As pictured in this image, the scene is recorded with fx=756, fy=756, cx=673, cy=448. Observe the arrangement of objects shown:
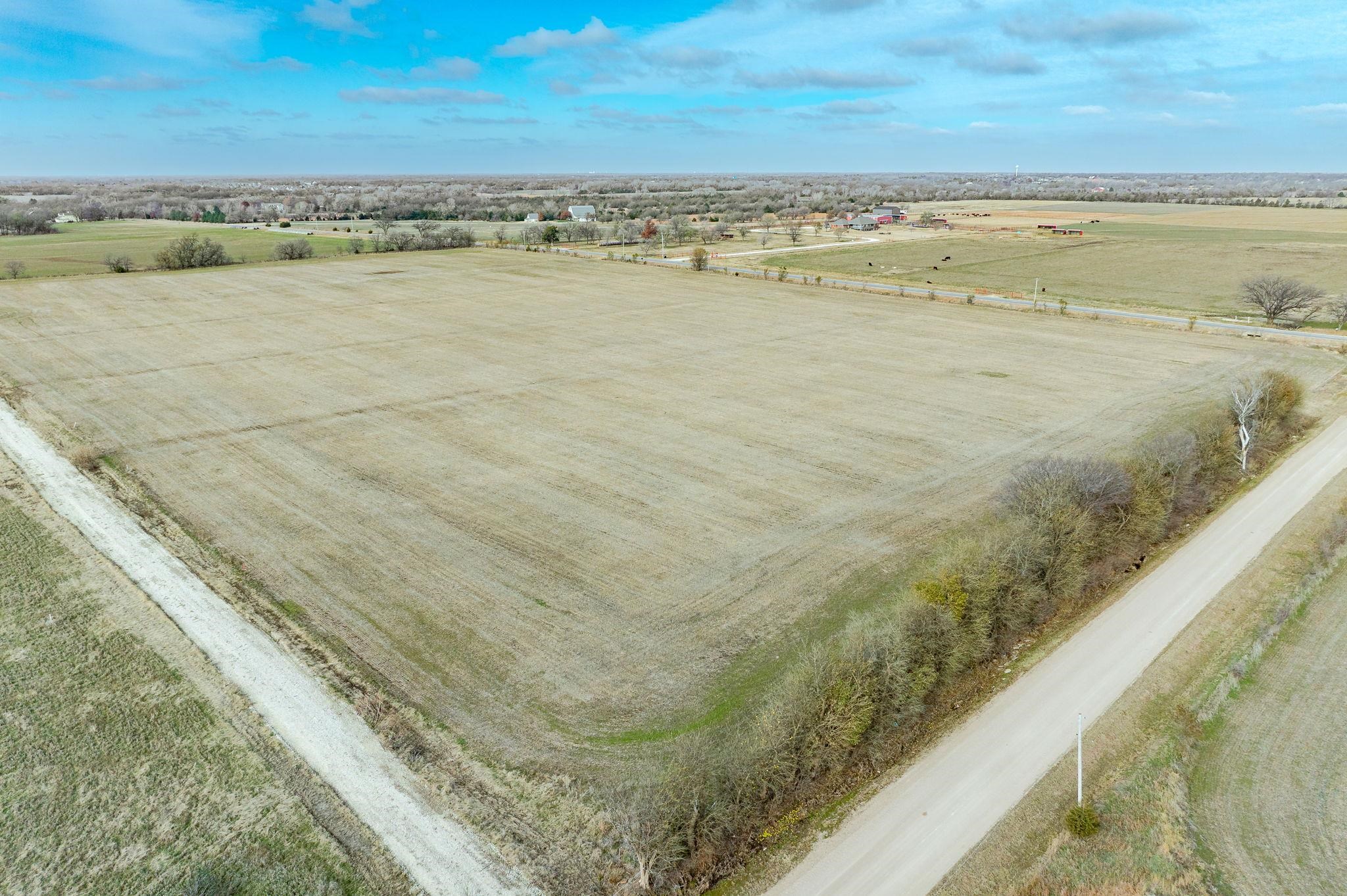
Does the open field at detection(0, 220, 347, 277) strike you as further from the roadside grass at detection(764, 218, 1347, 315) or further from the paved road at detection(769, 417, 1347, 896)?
the paved road at detection(769, 417, 1347, 896)

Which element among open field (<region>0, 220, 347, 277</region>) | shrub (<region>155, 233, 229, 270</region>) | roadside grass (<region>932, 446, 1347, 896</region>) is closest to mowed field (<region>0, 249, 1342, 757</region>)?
roadside grass (<region>932, 446, 1347, 896</region>)

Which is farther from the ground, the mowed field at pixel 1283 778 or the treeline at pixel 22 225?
the treeline at pixel 22 225

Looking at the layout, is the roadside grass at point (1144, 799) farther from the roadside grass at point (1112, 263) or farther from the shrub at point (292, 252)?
the shrub at point (292, 252)

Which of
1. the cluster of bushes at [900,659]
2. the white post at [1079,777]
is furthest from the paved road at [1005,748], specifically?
the cluster of bushes at [900,659]

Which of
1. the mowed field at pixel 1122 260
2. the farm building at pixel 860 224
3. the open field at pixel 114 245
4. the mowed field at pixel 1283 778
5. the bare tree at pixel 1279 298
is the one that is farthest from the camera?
the farm building at pixel 860 224

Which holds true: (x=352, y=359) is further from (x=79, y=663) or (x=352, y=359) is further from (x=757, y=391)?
(x=79, y=663)
